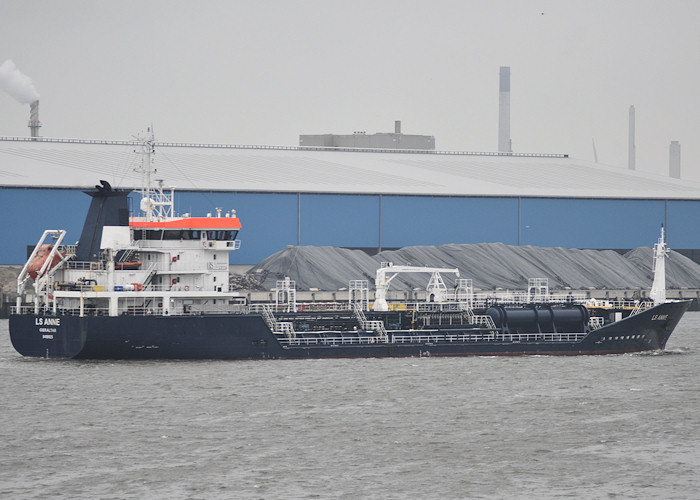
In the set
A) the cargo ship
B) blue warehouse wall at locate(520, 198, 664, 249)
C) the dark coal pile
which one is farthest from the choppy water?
blue warehouse wall at locate(520, 198, 664, 249)

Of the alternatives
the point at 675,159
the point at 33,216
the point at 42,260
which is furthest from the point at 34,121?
the point at 675,159

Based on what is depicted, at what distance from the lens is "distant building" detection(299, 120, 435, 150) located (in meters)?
123

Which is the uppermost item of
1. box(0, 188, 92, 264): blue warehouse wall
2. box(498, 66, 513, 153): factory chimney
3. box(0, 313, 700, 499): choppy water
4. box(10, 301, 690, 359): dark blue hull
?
box(498, 66, 513, 153): factory chimney

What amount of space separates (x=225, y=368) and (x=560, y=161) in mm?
75753

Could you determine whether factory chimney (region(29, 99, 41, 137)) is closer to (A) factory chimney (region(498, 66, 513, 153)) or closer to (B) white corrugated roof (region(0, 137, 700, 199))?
(B) white corrugated roof (region(0, 137, 700, 199))

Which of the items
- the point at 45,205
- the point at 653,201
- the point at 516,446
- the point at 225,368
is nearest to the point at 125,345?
the point at 225,368

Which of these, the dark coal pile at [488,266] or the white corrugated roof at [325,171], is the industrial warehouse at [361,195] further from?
the dark coal pile at [488,266]

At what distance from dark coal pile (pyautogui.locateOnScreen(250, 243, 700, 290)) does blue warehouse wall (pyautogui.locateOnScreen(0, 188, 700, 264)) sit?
240 cm

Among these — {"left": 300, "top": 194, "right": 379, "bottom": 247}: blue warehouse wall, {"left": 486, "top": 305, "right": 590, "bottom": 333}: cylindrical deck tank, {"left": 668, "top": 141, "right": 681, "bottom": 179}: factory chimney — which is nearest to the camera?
{"left": 486, "top": 305, "right": 590, "bottom": 333}: cylindrical deck tank

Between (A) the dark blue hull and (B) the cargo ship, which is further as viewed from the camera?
(B) the cargo ship

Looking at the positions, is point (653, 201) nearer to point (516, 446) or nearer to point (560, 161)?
point (560, 161)

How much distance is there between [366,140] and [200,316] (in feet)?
239

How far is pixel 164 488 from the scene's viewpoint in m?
30.6

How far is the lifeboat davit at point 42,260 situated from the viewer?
178 feet
